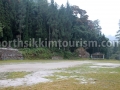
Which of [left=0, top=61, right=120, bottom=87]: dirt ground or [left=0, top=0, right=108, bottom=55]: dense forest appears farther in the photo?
[left=0, top=0, right=108, bottom=55]: dense forest

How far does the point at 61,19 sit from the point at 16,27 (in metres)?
12.7

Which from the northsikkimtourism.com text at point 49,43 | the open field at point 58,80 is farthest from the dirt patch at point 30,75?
the northsikkimtourism.com text at point 49,43

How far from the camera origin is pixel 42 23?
145 ft

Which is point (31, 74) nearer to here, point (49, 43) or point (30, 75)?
point (30, 75)

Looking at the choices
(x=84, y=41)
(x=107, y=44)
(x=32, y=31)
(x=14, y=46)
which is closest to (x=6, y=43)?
(x=14, y=46)

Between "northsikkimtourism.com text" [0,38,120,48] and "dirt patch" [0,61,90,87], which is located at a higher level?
"northsikkimtourism.com text" [0,38,120,48]

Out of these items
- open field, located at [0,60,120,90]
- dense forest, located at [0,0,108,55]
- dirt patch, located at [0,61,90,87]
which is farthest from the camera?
dense forest, located at [0,0,108,55]

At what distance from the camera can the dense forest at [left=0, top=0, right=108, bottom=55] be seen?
3791 centimetres

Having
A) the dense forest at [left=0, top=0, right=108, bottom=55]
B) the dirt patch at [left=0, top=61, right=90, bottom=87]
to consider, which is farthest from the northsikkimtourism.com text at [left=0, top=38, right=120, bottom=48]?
the dirt patch at [left=0, top=61, right=90, bottom=87]

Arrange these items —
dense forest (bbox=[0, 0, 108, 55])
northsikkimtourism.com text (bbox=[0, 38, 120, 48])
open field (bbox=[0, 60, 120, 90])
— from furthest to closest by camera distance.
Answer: dense forest (bbox=[0, 0, 108, 55]) → northsikkimtourism.com text (bbox=[0, 38, 120, 48]) → open field (bbox=[0, 60, 120, 90])

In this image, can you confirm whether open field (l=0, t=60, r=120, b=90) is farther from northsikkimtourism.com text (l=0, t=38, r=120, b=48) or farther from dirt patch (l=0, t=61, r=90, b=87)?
northsikkimtourism.com text (l=0, t=38, r=120, b=48)

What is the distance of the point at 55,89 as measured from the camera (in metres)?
6.87

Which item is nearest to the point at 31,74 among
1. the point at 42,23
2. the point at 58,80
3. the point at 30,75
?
the point at 30,75

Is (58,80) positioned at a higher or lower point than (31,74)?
higher
